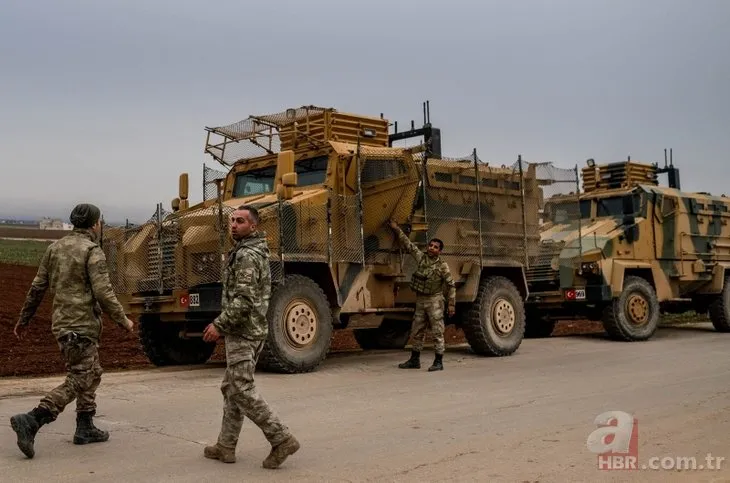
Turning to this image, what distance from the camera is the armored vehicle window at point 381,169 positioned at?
10477 millimetres

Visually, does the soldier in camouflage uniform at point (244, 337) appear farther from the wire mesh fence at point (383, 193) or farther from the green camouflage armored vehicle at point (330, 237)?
the wire mesh fence at point (383, 193)

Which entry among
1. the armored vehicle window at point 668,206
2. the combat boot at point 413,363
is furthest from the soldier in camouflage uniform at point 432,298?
the armored vehicle window at point 668,206

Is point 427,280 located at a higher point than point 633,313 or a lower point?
higher

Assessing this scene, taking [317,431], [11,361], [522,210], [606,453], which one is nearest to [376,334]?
[522,210]

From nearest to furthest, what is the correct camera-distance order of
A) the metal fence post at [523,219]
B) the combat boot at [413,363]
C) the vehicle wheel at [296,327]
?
the vehicle wheel at [296,327], the combat boot at [413,363], the metal fence post at [523,219]

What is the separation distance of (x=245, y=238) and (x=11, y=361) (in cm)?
768

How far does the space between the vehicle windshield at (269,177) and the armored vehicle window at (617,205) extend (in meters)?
6.78

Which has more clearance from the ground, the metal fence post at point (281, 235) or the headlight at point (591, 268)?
the metal fence post at point (281, 235)

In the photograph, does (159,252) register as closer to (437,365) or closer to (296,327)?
(296,327)

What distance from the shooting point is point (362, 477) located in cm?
468

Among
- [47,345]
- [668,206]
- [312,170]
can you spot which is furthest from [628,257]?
[47,345]

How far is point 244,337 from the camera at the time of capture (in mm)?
4922

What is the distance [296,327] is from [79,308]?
4055 millimetres

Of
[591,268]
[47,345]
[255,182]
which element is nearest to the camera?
[255,182]
